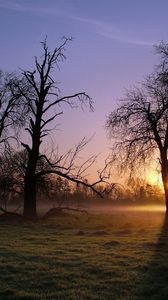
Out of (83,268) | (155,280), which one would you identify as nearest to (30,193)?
(83,268)

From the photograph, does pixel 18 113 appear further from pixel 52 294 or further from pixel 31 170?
pixel 52 294

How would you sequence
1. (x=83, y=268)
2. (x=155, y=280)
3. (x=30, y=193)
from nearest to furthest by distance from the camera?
1. (x=155, y=280)
2. (x=83, y=268)
3. (x=30, y=193)

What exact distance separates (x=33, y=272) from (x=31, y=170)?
23.6m

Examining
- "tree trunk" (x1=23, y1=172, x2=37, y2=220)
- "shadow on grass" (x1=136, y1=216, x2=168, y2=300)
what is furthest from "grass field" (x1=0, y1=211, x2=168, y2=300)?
"tree trunk" (x1=23, y1=172, x2=37, y2=220)

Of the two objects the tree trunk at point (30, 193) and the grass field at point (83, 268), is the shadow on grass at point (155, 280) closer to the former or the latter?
the grass field at point (83, 268)

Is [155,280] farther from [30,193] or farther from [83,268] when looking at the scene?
[30,193]

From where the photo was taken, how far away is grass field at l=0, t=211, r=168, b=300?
35.6ft

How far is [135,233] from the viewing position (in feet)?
74.8

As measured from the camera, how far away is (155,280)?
11844 mm

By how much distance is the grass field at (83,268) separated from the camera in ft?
35.6

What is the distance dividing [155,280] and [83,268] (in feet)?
7.27

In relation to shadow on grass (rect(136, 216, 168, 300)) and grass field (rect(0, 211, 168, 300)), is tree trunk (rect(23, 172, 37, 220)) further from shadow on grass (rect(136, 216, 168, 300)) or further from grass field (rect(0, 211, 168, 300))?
shadow on grass (rect(136, 216, 168, 300))

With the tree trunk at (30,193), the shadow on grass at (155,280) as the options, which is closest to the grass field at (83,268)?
the shadow on grass at (155,280)

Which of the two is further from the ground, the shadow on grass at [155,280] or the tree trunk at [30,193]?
the tree trunk at [30,193]
